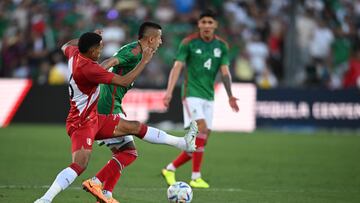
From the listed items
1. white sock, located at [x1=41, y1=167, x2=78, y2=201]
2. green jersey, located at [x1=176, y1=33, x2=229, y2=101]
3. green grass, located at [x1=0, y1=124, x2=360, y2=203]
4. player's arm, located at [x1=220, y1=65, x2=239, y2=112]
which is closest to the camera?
white sock, located at [x1=41, y1=167, x2=78, y2=201]

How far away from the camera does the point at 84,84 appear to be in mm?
9367

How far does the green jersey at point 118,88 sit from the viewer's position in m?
10.0

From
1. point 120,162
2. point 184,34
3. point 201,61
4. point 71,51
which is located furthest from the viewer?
point 184,34

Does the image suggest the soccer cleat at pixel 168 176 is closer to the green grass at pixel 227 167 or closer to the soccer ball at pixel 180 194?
the green grass at pixel 227 167

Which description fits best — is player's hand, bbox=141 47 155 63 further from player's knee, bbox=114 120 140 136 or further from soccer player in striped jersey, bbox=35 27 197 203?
player's knee, bbox=114 120 140 136

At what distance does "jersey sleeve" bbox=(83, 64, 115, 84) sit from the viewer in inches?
360

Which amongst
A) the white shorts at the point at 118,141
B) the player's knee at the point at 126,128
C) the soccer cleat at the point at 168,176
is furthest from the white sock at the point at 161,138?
the soccer cleat at the point at 168,176

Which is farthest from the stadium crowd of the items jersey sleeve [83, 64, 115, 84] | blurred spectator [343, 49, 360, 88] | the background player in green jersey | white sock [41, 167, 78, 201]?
white sock [41, 167, 78, 201]

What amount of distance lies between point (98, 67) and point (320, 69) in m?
16.3

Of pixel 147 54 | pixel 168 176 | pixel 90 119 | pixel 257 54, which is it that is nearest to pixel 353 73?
pixel 257 54

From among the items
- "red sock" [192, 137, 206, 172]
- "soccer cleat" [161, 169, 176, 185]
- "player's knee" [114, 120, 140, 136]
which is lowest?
"soccer cleat" [161, 169, 176, 185]

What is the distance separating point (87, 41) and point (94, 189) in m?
1.72

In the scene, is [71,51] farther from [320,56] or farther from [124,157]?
[320,56]

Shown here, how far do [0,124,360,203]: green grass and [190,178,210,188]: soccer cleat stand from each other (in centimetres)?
14
